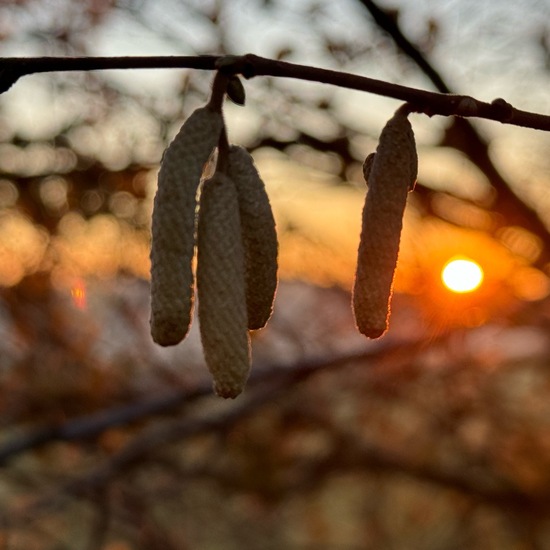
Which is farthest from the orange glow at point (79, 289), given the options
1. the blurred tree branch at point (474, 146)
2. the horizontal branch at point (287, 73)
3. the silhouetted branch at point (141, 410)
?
the horizontal branch at point (287, 73)

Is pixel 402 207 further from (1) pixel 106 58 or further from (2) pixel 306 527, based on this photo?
(2) pixel 306 527

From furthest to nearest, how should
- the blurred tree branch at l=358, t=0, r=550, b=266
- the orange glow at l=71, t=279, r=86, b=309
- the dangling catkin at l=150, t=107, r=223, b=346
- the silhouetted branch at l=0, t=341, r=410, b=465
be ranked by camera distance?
the orange glow at l=71, t=279, r=86, b=309, the silhouetted branch at l=0, t=341, r=410, b=465, the blurred tree branch at l=358, t=0, r=550, b=266, the dangling catkin at l=150, t=107, r=223, b=346

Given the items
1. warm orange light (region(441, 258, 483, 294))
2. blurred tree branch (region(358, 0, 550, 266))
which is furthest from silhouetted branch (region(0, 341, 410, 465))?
blurred tree branch (region(358, 0, 550, 266))

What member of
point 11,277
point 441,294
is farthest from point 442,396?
point 11,277

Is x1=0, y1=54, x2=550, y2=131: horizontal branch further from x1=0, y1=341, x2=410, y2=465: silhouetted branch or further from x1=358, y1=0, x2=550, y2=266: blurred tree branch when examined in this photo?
x1=0, y1=341, x2=410, y2=465: silhouetted branch

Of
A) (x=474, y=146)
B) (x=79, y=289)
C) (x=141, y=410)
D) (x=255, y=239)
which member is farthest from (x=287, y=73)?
(x=79, y=289)

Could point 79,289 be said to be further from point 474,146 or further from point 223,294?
point 223,294
